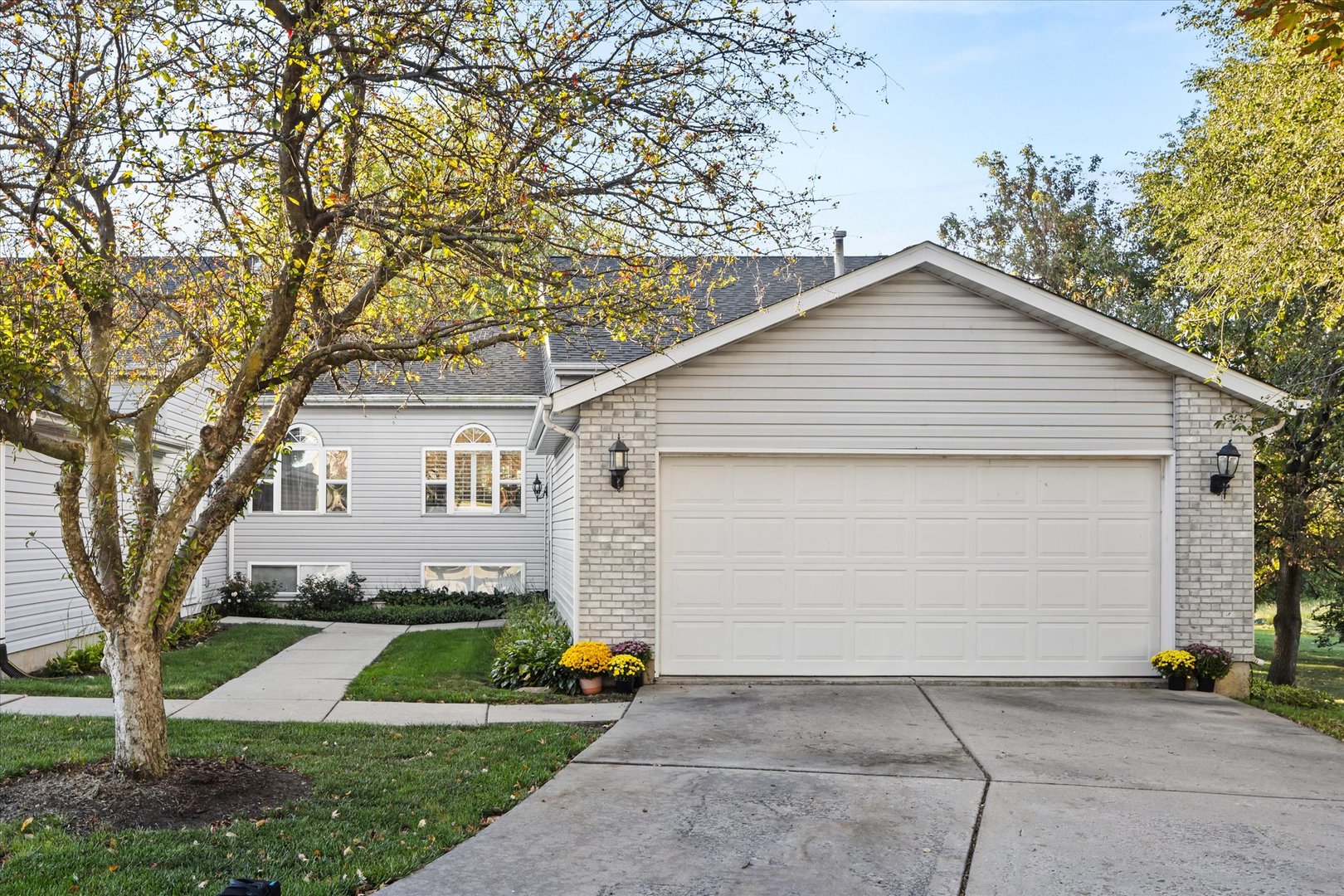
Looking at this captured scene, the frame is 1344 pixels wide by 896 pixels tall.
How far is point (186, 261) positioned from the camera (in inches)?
252

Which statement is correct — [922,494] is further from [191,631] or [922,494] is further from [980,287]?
[191,631]

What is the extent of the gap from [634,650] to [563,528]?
3.66 m

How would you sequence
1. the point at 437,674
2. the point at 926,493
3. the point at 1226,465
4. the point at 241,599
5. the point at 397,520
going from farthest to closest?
the point at 397,520 → the point at 241,599 → the point at 437,674 → the point at 926,493 → the point at 1226,465

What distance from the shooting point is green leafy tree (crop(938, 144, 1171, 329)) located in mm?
26016

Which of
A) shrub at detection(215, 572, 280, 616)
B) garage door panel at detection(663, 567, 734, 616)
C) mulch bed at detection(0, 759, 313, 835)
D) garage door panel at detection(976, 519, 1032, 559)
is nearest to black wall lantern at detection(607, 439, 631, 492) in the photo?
garage door panel at detection(663, 567, 734, 616)

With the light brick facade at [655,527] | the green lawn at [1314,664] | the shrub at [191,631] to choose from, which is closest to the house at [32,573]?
the shrub at [191,631]

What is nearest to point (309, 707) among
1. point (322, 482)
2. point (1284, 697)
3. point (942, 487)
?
point (942, 487)

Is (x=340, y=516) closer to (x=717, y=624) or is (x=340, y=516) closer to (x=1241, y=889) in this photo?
(x=717, y=624)

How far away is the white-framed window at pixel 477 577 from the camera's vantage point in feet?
61.7

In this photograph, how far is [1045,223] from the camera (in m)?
27.8

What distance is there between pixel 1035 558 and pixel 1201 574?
5.22 ft

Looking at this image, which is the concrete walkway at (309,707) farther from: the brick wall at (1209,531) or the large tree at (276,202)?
the brick wall at (1209,531)

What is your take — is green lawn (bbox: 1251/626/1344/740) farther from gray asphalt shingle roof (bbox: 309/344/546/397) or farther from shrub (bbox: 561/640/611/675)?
gray asphalt shingle roof (bbox: 309/344/546/397)

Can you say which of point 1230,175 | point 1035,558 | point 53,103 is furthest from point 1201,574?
point 53,103
